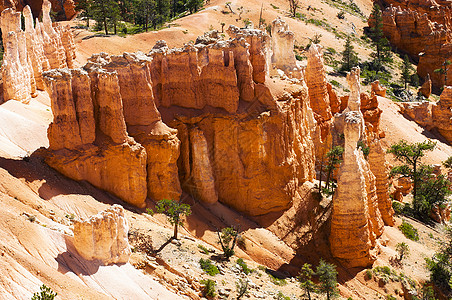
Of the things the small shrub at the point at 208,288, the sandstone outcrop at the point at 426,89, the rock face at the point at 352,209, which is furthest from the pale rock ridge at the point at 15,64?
the sandstone outcrop at the point at 426,89

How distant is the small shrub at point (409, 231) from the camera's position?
47781mm

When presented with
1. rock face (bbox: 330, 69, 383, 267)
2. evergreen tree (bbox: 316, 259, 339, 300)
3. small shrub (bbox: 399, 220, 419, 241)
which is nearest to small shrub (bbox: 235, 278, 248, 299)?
evergreen tree (bbox: 316, 259, 339, 300)

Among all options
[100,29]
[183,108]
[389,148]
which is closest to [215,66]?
[183,108]

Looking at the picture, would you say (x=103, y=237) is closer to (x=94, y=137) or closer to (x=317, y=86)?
(x=94, y=137)

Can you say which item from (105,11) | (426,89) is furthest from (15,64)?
(426,89)

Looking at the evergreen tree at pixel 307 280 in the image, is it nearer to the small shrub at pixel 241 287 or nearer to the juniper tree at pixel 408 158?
the small shrub at pixel 241 287

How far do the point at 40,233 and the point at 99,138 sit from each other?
385 inches

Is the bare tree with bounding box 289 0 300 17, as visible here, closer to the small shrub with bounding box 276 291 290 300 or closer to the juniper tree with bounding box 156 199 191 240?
the juniper tree with bounding box 156 199 191 240

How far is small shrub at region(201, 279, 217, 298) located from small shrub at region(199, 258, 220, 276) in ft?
4.81

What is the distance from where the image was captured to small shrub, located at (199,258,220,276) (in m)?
31.8

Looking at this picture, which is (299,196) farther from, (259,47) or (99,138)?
(99,138)

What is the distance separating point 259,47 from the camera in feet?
140

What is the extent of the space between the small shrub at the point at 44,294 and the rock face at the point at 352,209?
2106cm

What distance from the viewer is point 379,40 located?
10662cm
